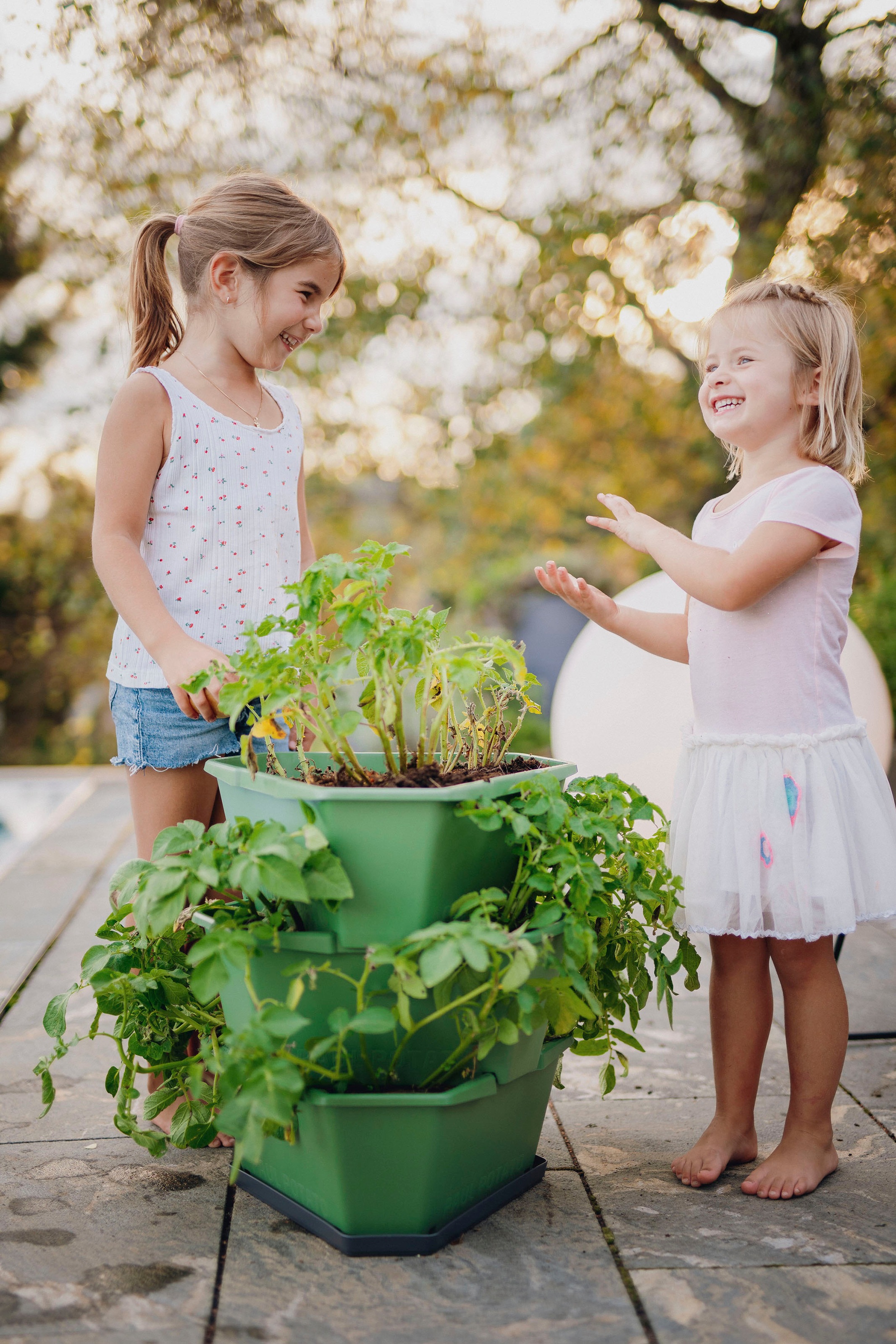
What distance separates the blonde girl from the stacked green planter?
303 mm

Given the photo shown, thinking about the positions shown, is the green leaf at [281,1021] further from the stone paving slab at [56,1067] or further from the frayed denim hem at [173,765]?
the stone paving slab at [56,1067]

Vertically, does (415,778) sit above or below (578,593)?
below

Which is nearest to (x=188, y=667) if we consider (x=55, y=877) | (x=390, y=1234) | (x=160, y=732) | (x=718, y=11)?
(x=160, y=732)

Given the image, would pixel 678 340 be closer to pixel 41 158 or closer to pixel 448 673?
pixel 41 158

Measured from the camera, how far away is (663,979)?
1.47 metres

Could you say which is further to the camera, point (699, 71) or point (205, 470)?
point (699, 71)

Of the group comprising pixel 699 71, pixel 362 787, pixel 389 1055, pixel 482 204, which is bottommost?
pixel 389 1055

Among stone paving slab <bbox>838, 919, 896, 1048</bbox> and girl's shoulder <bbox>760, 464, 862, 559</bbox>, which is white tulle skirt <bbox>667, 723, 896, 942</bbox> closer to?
girl's shoulder <bbox>760, 464, 862, 559</bbox>

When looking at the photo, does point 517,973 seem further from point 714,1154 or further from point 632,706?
point 632,706

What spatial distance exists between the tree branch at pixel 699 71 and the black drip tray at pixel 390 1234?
4.84 meters

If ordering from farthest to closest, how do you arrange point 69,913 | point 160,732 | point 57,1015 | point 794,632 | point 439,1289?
point 69,913 < point 160,732 < point 794,632 < point 57,1015 < point 439,1289

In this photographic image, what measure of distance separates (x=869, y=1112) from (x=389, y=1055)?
0.95m

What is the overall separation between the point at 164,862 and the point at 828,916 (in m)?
0.90

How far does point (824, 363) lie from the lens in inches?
62.6
